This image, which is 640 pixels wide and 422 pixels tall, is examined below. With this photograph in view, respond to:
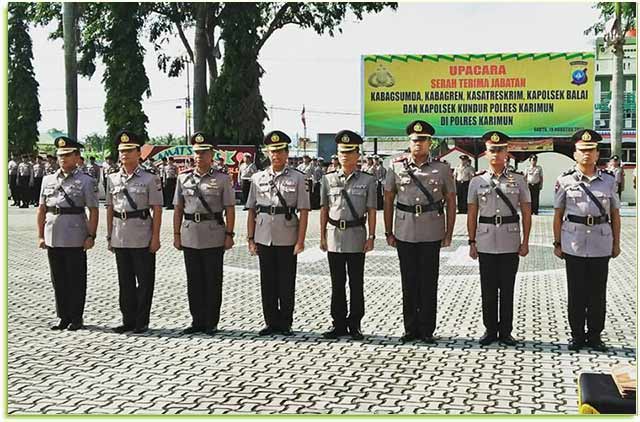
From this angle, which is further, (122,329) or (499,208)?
(122,329)

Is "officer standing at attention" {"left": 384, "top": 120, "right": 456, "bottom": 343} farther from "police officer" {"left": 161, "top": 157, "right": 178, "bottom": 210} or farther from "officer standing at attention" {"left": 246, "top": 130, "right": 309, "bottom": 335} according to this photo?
"police officer" {"left": 161, "top": 157, "right": 178, "bottom": 210}

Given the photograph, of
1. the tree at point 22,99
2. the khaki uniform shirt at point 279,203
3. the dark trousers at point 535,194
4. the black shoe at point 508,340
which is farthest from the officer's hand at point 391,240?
the tree at point 22,99

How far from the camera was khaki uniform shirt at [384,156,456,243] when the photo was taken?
6645mm

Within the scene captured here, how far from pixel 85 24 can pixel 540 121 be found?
1681 centimetres

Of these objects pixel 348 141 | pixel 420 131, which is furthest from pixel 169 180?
pixel 420 131

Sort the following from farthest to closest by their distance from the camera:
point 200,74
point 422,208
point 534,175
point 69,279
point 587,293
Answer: point 200,74 < point 534,175 < point 69,279 < point 422,208 < point 587,293

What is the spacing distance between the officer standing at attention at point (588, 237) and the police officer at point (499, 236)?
353 mm

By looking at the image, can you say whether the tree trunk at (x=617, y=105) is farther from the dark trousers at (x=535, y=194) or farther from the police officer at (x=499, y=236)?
the police officer at (x=499, y=236)

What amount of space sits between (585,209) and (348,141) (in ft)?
6.51

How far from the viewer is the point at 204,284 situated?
23.4 ft

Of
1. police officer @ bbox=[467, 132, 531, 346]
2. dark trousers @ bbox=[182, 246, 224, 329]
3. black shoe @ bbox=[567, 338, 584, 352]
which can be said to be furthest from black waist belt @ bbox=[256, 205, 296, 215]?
black shoe @ bbox=[567, 338, 584, 352]

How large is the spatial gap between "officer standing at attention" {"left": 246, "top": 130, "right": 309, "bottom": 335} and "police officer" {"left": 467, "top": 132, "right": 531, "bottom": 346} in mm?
1483

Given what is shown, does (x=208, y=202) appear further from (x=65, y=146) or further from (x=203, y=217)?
(x=65, y=146)

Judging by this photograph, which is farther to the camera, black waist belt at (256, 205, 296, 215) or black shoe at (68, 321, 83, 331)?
black shoe at (68, 321, 83, 331)
